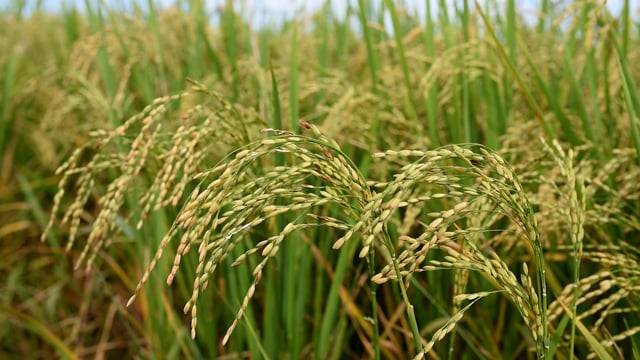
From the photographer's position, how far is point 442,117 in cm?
200

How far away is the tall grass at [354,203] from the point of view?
2.81ft

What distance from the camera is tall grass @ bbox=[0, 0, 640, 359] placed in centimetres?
86

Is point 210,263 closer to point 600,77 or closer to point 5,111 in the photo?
point 600,77

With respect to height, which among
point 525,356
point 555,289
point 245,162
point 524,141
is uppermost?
point 245,162

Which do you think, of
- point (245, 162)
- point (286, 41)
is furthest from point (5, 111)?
point (245, 162)

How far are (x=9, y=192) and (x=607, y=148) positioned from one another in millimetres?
2159

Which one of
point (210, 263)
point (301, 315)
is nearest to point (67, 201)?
point (301, 315)

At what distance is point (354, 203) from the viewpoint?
146 cm

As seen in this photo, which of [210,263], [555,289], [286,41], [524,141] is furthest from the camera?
[286,41]

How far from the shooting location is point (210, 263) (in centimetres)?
79

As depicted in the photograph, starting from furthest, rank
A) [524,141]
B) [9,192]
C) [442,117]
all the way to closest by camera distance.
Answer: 1. [9,192]
2. [442,117]
3. [524,141]

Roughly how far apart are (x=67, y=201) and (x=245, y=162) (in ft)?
6.26

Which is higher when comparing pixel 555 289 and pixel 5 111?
pixel 5 111

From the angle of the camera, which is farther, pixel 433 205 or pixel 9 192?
pixel 9 192
